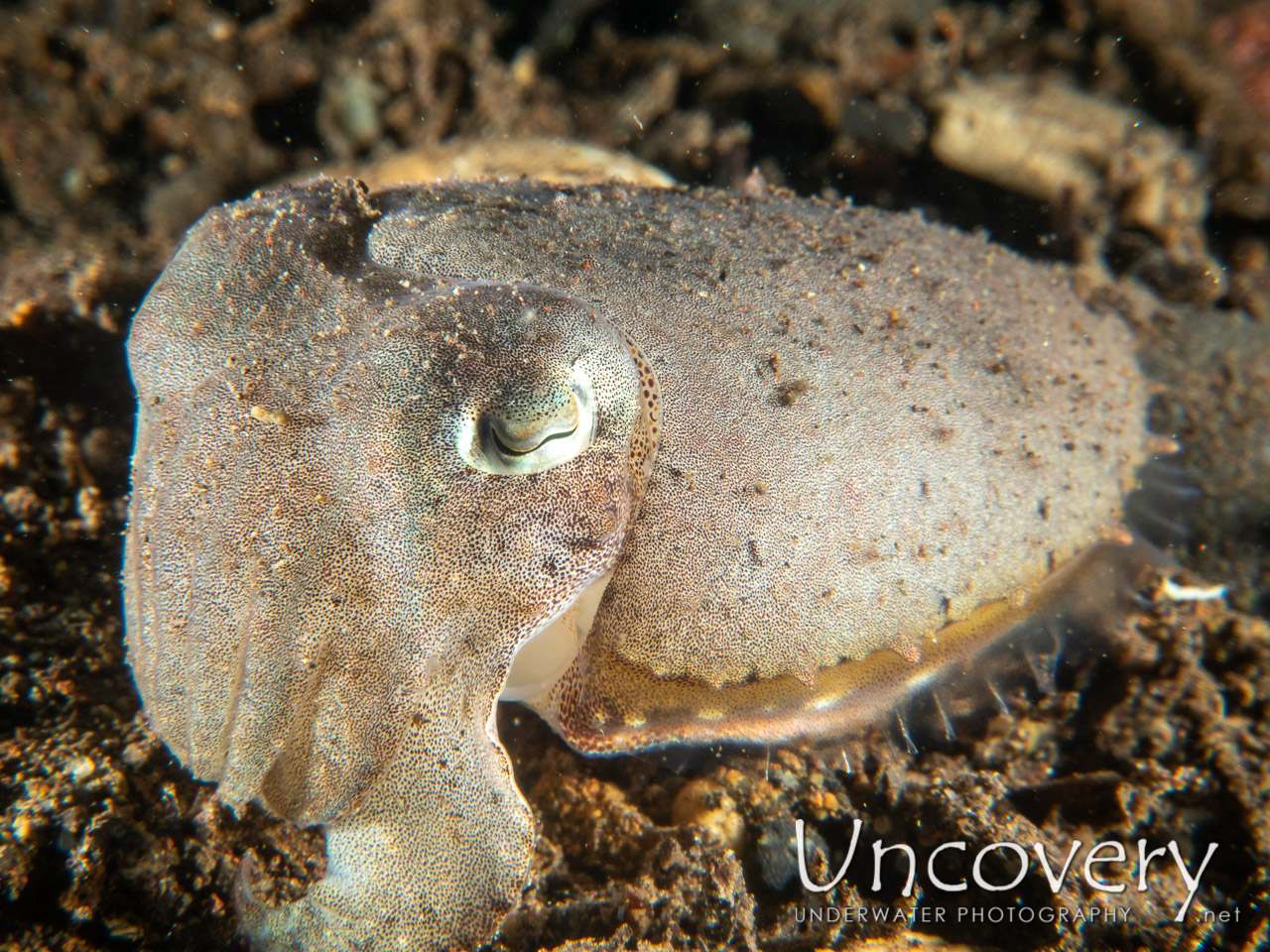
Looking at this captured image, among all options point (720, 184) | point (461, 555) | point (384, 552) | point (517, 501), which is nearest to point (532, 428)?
point (517, 501)

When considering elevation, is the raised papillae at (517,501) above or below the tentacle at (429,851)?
above

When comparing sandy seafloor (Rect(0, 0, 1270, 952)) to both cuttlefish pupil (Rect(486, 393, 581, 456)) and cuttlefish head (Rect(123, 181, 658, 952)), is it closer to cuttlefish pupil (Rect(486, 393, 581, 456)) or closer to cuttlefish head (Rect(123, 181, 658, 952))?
cuttlefish head (Rect(123, 181, 658, 952))

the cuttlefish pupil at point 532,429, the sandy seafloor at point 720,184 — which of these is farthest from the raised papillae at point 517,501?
the sandy seafloor at point 720,184

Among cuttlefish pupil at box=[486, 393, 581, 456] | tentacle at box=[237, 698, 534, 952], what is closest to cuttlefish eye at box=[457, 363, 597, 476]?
cuttlefish pupil at box=[486, 393, 581, 456]

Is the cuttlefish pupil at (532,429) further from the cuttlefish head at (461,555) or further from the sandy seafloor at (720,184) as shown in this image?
the sandy seafloor at (720,184)

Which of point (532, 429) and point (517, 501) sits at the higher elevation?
point (532, 429)

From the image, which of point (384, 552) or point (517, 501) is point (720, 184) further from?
point (384, 552)

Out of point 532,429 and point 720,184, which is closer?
point 532,429
